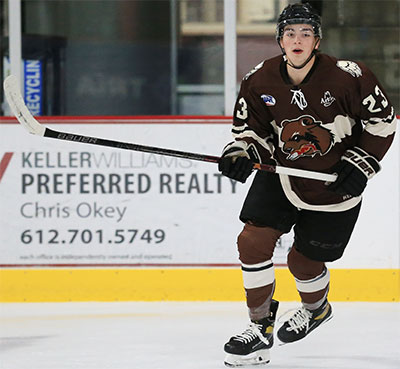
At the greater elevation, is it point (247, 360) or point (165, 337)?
point (247, 360)

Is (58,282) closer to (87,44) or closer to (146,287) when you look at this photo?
(146,287)

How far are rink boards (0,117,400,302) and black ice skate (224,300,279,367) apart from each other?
4.68ft

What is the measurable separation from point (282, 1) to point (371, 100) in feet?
6.71

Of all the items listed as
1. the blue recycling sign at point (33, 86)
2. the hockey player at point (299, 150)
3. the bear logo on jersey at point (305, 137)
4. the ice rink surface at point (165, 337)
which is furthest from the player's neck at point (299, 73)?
the blue recycling sign at point (33, 86)

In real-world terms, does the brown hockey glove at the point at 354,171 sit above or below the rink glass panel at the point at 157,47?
below

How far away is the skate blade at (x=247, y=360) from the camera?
319 cm

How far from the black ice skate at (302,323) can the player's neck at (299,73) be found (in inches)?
29.8

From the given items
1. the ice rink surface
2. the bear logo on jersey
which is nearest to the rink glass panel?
the ice rink surface

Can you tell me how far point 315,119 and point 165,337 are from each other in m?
1.06

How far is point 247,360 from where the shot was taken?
3221 millimetres

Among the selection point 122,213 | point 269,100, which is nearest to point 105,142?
point 269,100

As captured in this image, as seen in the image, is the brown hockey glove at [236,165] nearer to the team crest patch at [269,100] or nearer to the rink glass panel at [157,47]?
the team crest patch at [269,100]

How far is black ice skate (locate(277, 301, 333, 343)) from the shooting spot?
3.35 metres

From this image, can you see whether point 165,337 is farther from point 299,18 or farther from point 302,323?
point 299,18
